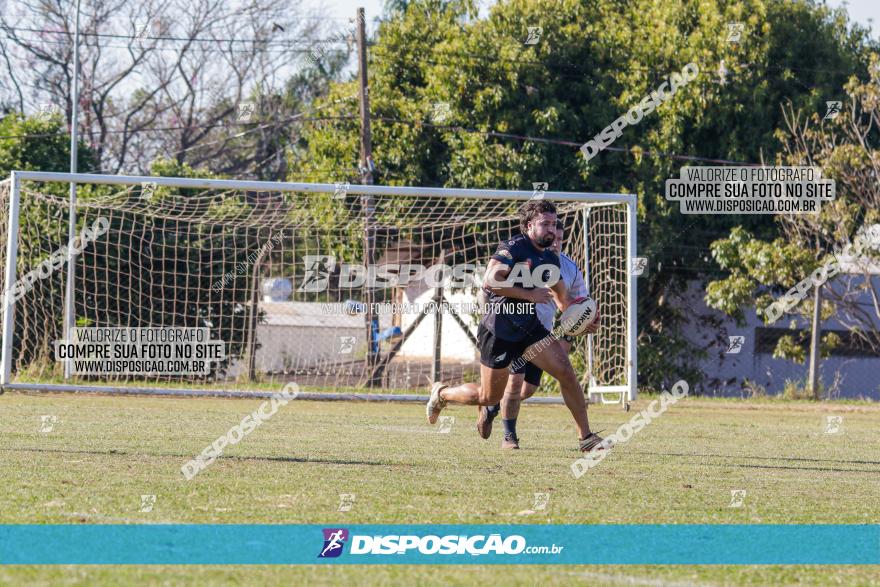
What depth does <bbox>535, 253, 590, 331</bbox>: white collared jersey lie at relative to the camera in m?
9.80

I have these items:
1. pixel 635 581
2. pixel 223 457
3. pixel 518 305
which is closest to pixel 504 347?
pixel 518 305

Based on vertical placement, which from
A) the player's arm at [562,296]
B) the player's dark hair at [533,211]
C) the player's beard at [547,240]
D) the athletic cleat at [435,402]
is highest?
the player's dark hair at [533,211]

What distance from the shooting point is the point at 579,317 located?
9500mm

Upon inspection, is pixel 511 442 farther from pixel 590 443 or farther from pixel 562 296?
pixel 562 296

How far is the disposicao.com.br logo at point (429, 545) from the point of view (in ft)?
17.2

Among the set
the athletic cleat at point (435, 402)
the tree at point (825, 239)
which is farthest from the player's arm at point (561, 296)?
the tree at point (825, 239)

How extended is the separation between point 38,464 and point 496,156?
1673cm

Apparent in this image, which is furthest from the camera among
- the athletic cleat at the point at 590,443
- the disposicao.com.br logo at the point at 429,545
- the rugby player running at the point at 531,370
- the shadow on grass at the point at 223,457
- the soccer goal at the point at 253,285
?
the soccer goal at the point at 253,285

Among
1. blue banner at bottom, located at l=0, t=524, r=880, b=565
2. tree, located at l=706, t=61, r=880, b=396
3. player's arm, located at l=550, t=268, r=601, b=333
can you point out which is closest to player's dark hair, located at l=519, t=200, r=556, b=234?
player's arm, located at l=550, t=268, r=601, b=333

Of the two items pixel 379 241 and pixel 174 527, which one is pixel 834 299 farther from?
pixel 174 527

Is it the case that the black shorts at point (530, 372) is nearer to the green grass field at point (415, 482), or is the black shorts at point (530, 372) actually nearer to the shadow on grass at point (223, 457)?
the green grass field at point (415, 482)

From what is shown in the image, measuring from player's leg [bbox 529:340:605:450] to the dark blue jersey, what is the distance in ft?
0.56

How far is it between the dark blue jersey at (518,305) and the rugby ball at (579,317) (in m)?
0.24

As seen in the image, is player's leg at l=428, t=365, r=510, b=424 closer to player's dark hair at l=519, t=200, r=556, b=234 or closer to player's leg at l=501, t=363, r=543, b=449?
player's leg at l=501, t=363, r=543, b=449
